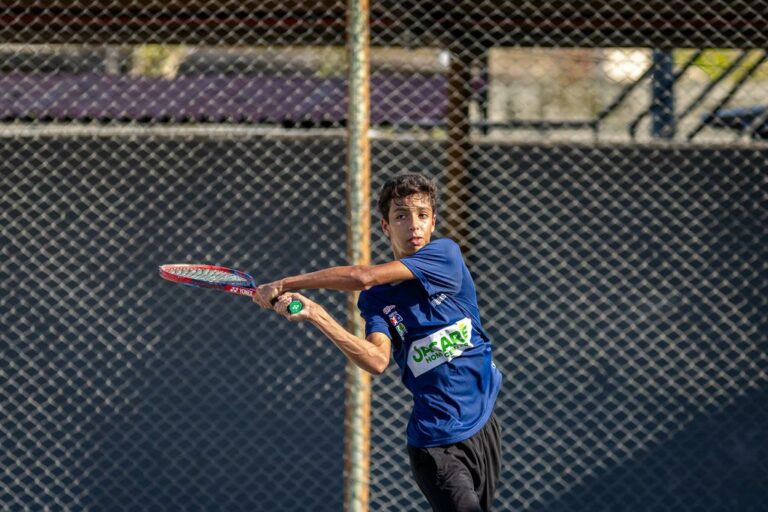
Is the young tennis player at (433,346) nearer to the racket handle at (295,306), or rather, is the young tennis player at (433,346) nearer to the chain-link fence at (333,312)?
the racket handle at (295,306)

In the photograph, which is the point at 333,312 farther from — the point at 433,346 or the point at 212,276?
the point at 433,346

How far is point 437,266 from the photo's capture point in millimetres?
3307

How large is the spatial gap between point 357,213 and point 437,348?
91 cm

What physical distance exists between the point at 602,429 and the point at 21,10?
389cm

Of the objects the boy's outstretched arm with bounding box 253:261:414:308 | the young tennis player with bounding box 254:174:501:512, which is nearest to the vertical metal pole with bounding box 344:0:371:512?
the young tennis player with bounding box 254:174:501:512

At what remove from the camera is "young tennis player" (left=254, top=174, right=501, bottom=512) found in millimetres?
3338

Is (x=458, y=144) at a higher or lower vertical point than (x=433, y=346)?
higher

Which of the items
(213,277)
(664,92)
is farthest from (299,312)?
(664,92)

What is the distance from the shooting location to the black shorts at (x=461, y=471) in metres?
3.33

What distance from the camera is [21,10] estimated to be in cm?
509

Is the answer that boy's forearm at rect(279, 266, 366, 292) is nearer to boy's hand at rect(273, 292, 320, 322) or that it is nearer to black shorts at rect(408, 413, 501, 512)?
boy's hand at rect(273, 292, 320, 322)

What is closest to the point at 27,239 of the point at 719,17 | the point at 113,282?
the point at 113,282

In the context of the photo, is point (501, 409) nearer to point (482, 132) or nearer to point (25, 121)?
point (482, 132)

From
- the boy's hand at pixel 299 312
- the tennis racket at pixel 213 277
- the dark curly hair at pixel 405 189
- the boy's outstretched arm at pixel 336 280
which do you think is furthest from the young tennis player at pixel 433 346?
the tennis racket at pixel 213 277
